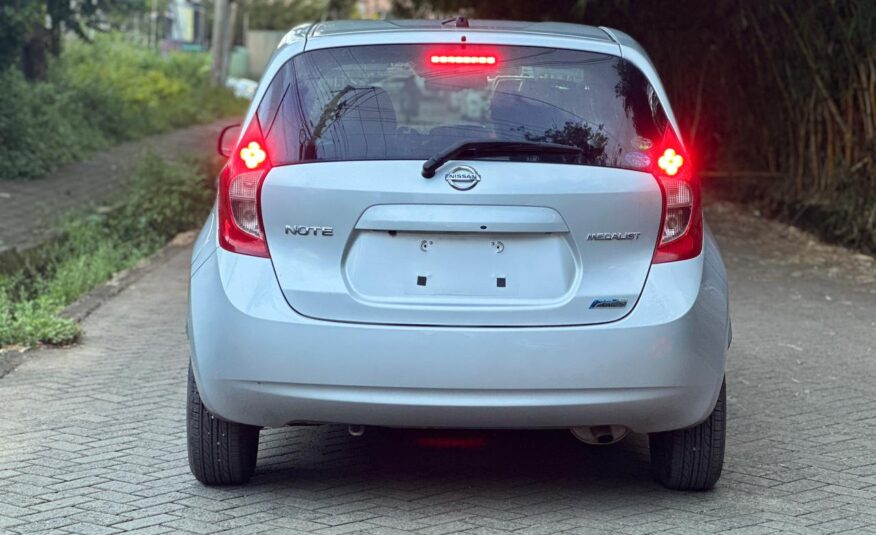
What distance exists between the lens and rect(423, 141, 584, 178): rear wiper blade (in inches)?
185

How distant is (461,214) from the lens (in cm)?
465

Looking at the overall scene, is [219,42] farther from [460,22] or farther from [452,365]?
[452,365]

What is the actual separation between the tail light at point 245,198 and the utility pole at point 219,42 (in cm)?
3121

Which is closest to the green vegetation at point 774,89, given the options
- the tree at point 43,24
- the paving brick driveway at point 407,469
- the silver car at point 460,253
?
the tree at point 43,24

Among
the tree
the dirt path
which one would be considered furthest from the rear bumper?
the tree

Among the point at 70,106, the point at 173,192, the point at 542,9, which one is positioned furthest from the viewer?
the point at 70,106

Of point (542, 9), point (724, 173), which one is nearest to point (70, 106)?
point (542, 9)

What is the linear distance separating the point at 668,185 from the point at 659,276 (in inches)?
11.8

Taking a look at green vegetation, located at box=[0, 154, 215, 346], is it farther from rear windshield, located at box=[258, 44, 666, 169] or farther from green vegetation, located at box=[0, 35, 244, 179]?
rear windshield, located at box=[258, 44, 666, 169]

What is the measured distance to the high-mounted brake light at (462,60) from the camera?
4887 mm

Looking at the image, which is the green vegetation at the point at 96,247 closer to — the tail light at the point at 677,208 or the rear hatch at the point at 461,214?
the rear hatch at the point at 461,214

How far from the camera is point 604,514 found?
4977 millimetres

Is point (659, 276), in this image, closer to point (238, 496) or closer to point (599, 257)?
point (599, 257)

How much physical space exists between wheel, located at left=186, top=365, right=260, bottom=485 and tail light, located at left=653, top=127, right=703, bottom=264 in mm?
1538
